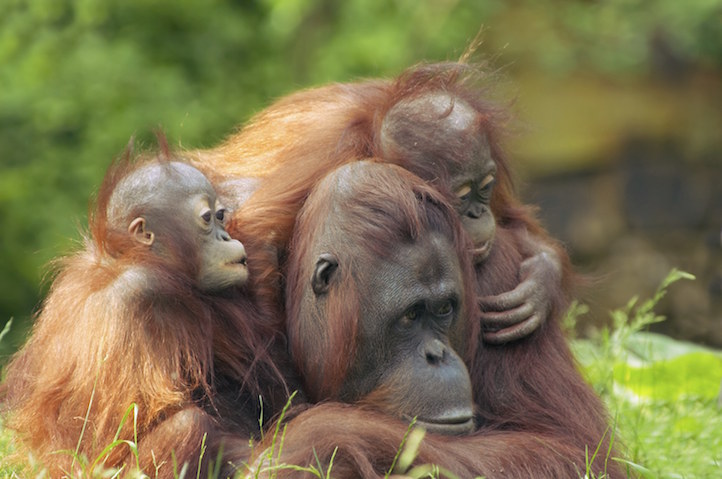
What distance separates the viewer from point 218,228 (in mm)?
3619

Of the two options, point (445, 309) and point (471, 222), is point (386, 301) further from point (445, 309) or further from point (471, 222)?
point (471, 222)

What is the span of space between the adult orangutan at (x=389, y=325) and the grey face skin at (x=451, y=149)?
234 mm

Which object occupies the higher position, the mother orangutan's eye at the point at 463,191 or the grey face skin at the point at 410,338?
the mother orangutan's eye at the point at 463,191

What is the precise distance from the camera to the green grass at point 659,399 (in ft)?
14.7

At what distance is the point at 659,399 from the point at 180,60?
21.0 ft

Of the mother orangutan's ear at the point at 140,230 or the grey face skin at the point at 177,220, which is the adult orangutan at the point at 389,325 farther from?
the mother orangutan's ear at the point at 140,230

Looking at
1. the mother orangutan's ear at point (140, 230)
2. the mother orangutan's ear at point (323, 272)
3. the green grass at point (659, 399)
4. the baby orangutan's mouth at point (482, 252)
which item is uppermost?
the mother orangutan's ear at point (140, 230)

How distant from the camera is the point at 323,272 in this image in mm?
3592

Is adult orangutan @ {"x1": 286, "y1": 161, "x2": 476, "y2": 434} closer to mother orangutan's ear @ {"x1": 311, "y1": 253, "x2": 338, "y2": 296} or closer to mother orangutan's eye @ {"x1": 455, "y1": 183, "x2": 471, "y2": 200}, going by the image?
mother orangutan's ear @ {"x1": 311, "y1": 253, "x2": 338, "y2": 296}

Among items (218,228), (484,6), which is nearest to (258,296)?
(218,228)

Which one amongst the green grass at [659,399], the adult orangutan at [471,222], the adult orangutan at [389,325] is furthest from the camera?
the green grass at [659,399]

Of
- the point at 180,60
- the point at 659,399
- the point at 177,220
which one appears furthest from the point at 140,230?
the point at 180,60

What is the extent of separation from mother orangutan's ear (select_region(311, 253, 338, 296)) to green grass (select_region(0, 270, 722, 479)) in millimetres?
1337

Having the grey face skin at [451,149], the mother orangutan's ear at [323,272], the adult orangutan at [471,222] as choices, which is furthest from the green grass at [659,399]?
the mother orangutan's ear at [323,272]
